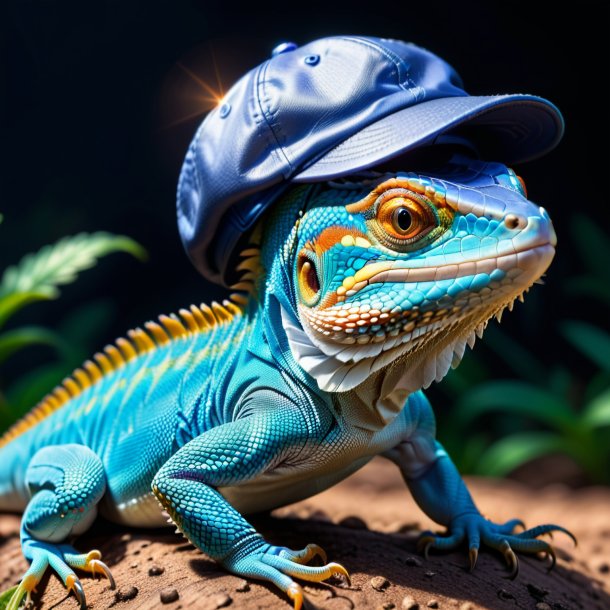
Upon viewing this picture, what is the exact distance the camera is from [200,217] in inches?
95.5

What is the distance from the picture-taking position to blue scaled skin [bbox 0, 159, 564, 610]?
2014 millimetres

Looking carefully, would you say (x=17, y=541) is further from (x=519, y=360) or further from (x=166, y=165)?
(x=166, y=165)

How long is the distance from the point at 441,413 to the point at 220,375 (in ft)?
18.7

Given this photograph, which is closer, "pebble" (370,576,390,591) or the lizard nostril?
the lizard nostril

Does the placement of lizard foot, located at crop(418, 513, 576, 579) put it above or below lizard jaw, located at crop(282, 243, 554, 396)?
below

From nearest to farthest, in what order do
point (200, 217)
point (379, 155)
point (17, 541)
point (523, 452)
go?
point (379, 155), point (200, 217), point (17, 541), point (523, 452)

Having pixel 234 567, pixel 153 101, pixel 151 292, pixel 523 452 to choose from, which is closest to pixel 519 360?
pixel 523 452

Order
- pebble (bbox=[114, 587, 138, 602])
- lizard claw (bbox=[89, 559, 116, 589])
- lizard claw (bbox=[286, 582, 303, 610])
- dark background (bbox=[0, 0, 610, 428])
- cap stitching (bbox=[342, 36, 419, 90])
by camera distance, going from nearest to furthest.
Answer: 1. lizard claw (bbox=[286, 582, 303, 610])
2. cap stitching (bbox=[342, 36, 419, 90])
3. pebble (bbox=[114, 587, 138, 602])
4. lizard claw (bbox=[89, 559, 116, 589])
5. dark background (bbox=[0, 0, 610, 428])

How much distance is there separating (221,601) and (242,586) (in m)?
0.08

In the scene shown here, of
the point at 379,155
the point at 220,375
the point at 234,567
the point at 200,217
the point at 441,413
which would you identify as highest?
the point at 379,155

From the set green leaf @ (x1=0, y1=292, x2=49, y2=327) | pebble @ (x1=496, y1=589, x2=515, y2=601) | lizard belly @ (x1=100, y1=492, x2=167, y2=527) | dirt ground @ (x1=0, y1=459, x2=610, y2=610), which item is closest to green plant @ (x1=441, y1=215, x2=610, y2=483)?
dirt ground @ (x1=0, y1=459, x2=610, y2=610)

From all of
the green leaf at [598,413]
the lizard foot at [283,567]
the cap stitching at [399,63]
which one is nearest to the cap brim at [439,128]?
the cap stitching at [399,63]

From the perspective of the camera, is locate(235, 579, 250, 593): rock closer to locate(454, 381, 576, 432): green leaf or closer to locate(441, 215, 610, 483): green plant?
locate(441, 215, 610, 483): green plant

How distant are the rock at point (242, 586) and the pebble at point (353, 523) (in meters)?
0.87
